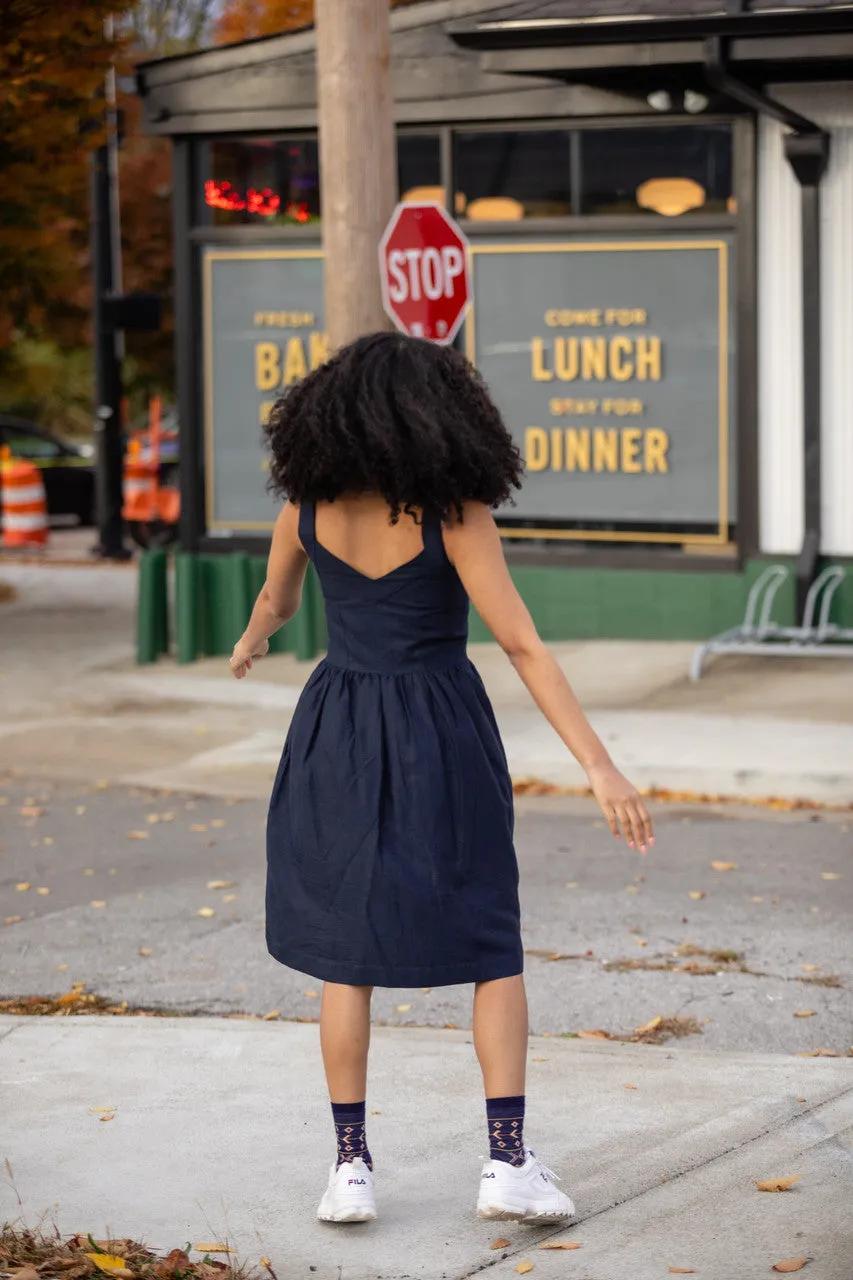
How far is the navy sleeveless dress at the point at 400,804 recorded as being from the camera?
3.92 metres

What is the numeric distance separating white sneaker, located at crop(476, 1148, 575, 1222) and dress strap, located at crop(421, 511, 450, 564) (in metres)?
1.21

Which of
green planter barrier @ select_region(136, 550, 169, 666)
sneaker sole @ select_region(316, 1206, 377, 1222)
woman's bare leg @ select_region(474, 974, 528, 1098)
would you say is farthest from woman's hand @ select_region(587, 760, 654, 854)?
green planter barrier @ select_region(136, 550, 169, 666)

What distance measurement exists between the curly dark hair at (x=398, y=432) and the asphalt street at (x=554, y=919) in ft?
7.12

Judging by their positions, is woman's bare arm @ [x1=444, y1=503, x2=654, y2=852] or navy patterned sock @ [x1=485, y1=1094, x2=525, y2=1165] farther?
navy patterned sock @ [x1=485, y1=1094, x2=525, y2=1165]

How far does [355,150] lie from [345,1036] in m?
6.08

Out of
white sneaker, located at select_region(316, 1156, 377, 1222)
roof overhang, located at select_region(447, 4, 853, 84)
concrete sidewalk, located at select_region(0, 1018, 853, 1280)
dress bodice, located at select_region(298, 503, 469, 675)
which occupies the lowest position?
concrete sidewalk, located at select_region(0, 1018, 853, 1280)

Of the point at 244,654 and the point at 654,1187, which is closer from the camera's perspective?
the point at 654,1187

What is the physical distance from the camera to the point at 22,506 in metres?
24.1

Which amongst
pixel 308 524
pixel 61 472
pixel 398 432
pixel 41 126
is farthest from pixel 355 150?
pixel 61 472

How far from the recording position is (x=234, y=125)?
1373cm

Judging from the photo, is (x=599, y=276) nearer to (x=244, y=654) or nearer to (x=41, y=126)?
(x=41, y=126)

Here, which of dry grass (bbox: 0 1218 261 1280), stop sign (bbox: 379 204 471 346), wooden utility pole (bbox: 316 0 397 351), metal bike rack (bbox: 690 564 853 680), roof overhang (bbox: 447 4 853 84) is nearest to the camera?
dry grass (bbox: 0 1218 261 1280)

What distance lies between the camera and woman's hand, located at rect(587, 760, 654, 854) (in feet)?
12.6

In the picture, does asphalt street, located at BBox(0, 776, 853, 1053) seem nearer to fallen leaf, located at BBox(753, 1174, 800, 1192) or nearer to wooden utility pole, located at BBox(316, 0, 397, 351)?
fallen leaf, located at BBox(753, 1174, 800, 1192)
